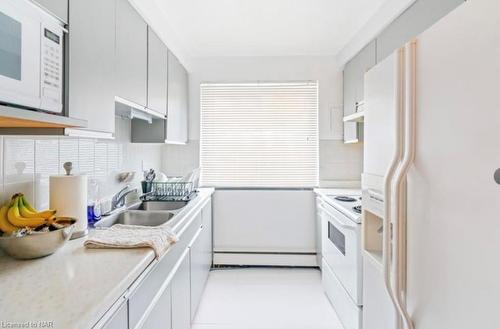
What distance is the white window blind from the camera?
3.29 m

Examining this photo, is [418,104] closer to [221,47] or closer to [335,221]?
[335,221]

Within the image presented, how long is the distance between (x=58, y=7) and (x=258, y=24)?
1745 mm

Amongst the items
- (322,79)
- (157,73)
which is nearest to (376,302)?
(157,73)

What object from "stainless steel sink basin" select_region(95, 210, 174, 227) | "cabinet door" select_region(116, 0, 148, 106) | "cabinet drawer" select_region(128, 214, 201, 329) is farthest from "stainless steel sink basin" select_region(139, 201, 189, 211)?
"cabinet door" select_region(116, 0, 148, 106)

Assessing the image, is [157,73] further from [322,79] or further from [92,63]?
[322,79]

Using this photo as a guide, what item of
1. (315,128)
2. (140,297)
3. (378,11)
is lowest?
(140,297)

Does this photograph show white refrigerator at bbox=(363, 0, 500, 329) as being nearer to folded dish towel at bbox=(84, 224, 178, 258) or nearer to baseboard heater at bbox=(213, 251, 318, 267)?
folded dish towel at bbox=(84, 224, 178, 258)

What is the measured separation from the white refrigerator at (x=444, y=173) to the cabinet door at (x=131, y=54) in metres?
1.28

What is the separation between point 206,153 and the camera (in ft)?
11.0

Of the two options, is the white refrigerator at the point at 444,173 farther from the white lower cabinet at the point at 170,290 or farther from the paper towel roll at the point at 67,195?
the paper towel roll at the point at 67,195

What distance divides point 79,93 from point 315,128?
2589 mm

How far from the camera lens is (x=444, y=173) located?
77 centimetres

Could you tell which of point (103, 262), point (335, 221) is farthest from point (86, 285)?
point (335, 221)

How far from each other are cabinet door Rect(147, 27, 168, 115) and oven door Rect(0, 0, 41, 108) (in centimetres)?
108
